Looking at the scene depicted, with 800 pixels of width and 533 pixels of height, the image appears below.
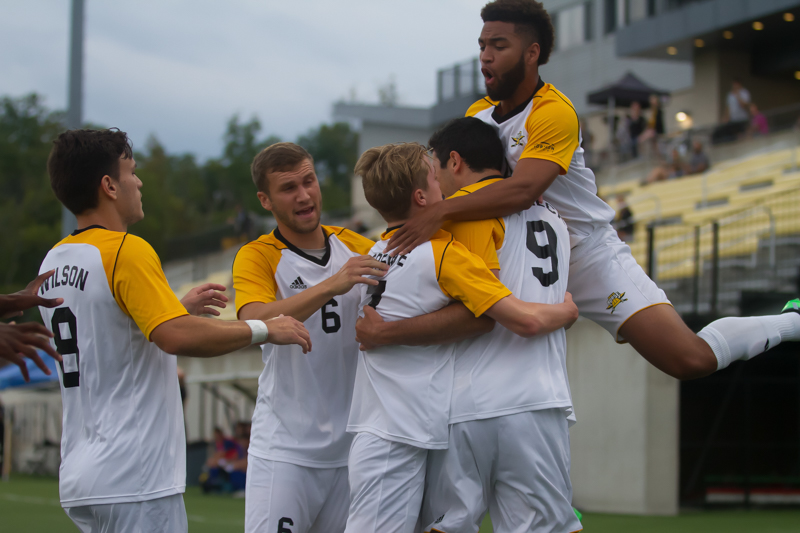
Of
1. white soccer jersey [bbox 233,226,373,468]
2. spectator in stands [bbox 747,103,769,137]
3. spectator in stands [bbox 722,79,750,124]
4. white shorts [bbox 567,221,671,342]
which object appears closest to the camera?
white soccer jersey [bbox 233,226,373,468]

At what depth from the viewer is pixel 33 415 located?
83.0 feet

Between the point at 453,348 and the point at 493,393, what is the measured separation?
0.28 meters

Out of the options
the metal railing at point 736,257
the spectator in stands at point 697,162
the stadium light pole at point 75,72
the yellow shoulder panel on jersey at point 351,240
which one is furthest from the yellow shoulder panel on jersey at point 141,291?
the spectator in stands at point 697,162

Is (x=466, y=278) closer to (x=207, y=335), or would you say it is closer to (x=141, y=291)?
(x=207, y=335)

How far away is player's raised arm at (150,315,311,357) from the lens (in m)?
3.28

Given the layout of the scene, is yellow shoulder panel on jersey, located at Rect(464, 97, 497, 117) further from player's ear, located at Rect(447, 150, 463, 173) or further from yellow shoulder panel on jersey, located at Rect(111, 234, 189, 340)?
yellow shoulder panel on jersey, located at Rect(111, 234, 189, 340)

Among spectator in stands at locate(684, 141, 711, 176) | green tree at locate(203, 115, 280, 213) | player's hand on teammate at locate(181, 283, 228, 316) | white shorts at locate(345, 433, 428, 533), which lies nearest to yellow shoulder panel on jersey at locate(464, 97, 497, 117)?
player's hand on teammate at locate(181, 283, 228, 316)

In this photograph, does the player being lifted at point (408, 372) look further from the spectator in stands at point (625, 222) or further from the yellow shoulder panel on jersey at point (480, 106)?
the spectator in stands at point (625, 222)

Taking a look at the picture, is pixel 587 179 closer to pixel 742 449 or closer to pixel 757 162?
pixel 742 449

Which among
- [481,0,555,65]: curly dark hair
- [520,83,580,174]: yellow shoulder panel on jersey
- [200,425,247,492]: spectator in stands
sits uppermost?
[481,0,555,65]: curly dark hair

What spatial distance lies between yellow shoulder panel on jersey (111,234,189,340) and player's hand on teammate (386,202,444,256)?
3.10ft

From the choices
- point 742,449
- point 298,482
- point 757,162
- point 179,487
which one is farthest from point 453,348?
point 757,162

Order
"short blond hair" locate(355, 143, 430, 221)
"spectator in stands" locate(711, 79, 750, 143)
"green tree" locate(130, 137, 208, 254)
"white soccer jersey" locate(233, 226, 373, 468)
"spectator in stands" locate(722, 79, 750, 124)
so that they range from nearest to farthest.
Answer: "short blond hair" locate(355, 143, 430, 221) → "white soccer jersey" locate(233, 226, 373, 468) → "spectator in stands" locate(711, 79, 750, 143) → "spectator in stands" locate(722, 79, 750, 124) → "green tree" locate(130, 137, 208, 254)

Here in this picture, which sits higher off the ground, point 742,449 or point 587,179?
point 587,179
